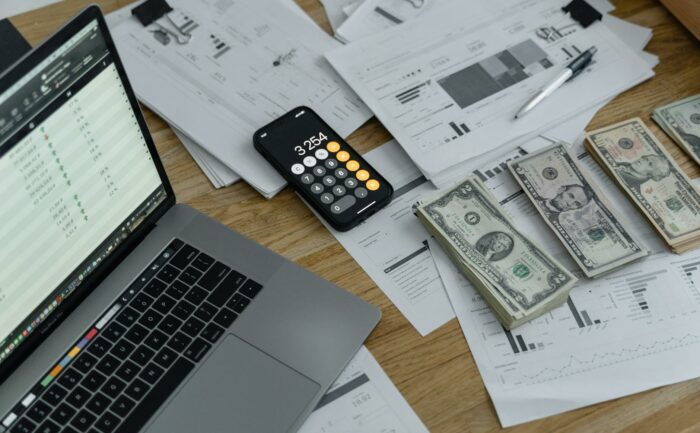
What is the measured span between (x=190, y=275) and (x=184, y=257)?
0.9 inches

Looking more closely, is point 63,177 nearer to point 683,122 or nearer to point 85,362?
point 85,362

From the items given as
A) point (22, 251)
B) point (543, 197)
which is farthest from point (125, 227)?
point (543, 197)

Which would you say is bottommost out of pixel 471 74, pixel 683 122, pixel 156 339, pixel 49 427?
pixel 49 427

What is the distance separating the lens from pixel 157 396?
0.74 meters

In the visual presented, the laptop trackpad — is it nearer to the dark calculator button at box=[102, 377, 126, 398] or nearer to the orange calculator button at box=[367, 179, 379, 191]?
the dark calculator button at box=[102, 377, 126, 398]

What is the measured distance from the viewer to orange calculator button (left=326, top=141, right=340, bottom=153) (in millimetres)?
914

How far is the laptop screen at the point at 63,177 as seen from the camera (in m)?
0.63

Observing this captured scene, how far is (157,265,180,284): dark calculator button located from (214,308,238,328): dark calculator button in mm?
63

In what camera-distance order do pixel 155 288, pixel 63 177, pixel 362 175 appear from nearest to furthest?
pixel 63 177, pixel 155 288, pixel 362 175

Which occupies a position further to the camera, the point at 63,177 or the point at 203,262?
the point at 203,262

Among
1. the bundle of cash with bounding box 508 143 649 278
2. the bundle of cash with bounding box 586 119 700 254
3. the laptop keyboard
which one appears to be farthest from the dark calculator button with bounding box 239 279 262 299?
the bundle of cash with bounding box 586 119 700 254

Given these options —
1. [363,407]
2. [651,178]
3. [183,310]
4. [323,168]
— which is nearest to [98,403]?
[183,310]

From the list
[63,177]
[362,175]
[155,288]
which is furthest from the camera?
[362,175]

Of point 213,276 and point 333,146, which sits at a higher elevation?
point 333,146
